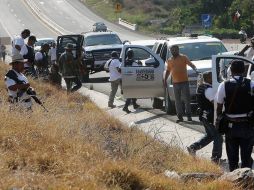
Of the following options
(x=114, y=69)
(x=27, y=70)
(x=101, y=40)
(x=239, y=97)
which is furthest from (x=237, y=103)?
(x=101, y=40)

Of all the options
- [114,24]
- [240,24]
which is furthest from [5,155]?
[114,24]

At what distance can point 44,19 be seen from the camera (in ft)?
270

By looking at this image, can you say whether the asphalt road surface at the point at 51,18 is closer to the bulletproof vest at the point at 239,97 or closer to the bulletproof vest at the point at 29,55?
the bulletproof vest at the point at 29,55

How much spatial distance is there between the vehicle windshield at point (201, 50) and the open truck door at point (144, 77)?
28.1 inches

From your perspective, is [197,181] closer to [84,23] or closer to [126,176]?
[126,176]

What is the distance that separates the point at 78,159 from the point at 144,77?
9601mm

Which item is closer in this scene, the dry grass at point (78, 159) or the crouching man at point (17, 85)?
the dry grass at point (78, 159)

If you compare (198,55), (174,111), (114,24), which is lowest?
(114,24)

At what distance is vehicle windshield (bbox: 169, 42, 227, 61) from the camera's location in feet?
56.2

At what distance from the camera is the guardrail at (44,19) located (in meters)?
74.5

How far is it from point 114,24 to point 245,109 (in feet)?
237

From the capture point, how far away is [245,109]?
27.8 ft

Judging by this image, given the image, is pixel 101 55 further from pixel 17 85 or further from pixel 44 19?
pixel 44 19

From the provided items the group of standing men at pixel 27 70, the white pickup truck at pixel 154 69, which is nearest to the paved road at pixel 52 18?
the group of standing men at pixel 27 70
